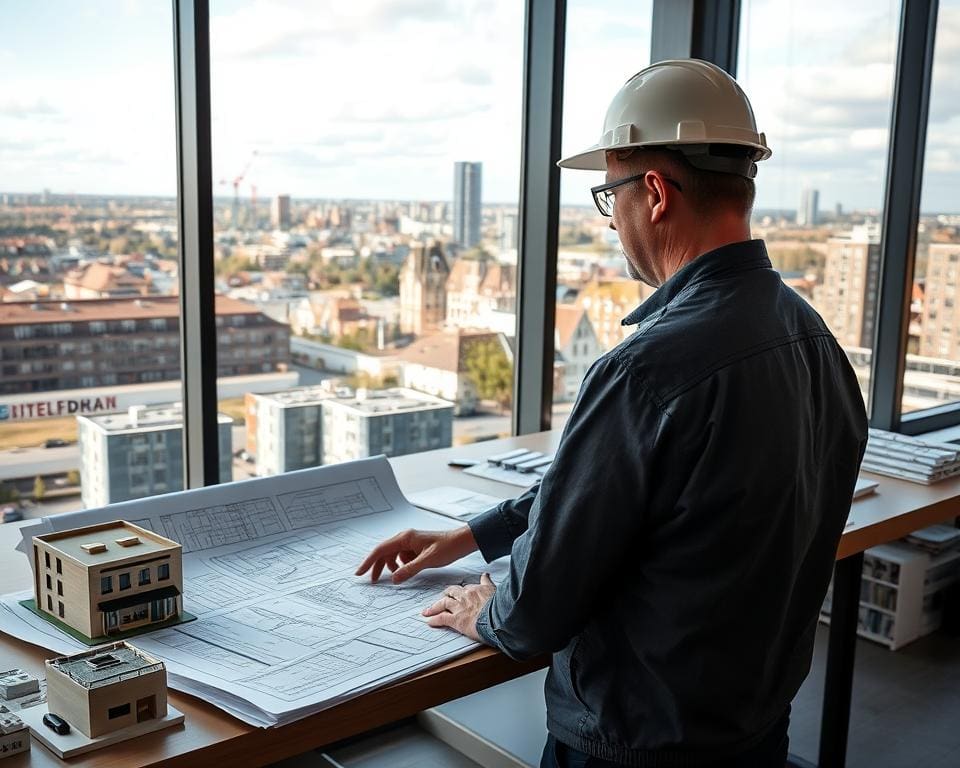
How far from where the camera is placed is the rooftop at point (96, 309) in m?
1.98

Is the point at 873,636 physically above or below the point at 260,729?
below

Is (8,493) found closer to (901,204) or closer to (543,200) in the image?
(543,200)

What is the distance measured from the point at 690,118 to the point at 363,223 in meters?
1.36

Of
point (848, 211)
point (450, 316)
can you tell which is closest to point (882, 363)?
point (848, 211)

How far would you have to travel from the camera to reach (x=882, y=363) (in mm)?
3492

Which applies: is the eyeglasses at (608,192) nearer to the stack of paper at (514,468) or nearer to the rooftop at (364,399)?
the stack of paper at (514,468)

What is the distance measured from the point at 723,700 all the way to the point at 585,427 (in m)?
0.35

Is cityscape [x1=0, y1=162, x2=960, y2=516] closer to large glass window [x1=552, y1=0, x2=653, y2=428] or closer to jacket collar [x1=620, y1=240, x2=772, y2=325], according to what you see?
large glass window [x1=552, y1=0, x2=653, y2=428]

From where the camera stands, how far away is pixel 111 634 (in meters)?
1.24

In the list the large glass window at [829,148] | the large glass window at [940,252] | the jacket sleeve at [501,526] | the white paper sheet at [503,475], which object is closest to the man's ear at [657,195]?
the jacket sleeve at [501,526]

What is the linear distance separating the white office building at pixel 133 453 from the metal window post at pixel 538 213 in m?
0.96

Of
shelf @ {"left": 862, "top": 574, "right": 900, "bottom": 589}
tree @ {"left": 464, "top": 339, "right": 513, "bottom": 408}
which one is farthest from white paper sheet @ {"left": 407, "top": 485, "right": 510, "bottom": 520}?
shelf @ {"left": 862, "top": 574, "right": 900, "bottom": 589}

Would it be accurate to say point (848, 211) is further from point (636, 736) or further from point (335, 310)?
point (636, 736)

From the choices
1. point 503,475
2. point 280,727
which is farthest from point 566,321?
point 280,727
